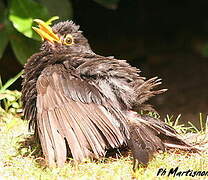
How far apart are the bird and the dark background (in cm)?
400

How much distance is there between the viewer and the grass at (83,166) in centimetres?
320

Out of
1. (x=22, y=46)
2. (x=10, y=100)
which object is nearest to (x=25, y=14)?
(x=22, y=46)

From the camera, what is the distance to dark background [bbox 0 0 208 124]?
8.31 metres

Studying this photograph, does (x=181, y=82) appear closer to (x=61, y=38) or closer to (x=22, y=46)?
(x=22, y=46)

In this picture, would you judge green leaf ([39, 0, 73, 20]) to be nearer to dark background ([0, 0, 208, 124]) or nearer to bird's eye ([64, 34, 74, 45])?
bird's eye ([64, 34, 74, 45])

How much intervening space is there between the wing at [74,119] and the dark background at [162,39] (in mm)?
4252

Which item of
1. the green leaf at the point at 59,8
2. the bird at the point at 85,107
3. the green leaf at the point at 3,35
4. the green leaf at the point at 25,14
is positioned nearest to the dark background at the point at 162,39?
the green leaf at the point at 3,35

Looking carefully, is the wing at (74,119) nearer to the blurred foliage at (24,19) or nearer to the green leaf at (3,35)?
the blurred foliage at (24,19)

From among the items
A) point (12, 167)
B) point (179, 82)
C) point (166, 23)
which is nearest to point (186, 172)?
point (12, 167)

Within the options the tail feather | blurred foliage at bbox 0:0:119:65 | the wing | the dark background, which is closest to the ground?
the dark background

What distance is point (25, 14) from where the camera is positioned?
5.18 meters

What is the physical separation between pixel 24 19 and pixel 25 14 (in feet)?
0.23

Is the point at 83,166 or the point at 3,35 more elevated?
the point at 3,35

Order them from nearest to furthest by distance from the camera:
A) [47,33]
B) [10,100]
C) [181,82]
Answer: [47,33] < [10,100] < [181,82]
